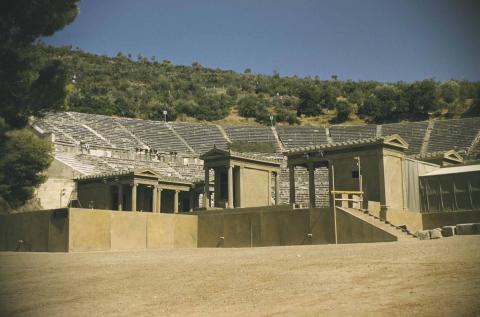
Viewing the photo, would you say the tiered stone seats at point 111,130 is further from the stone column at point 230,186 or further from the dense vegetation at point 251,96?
the stone column at point 230,186

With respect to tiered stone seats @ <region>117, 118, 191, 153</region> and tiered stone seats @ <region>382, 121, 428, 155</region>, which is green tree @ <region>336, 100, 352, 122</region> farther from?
tiered stone seats @ <region>117, 118, 191, 153</region>

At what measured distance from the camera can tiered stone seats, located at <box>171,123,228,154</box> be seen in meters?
71.1

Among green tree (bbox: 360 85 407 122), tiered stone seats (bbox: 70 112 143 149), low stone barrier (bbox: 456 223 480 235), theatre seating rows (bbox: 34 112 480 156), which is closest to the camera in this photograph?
low stone barrier (bbox: 456 223 480 235)

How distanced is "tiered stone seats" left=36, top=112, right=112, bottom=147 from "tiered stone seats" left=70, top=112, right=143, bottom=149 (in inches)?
50.8

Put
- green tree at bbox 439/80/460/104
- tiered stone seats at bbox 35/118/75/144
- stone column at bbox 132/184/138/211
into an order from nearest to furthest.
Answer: stone column at bbox 132/184/138/211
tiered stone seats at bbox 35/118/75/144
green tree at bbox 439/80/460/104

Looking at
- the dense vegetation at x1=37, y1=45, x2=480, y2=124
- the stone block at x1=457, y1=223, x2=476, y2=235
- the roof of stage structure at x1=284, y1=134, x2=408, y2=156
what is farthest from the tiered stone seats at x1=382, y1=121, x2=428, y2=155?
the stone block at x1=457, y1=223, x2=476, y2=235

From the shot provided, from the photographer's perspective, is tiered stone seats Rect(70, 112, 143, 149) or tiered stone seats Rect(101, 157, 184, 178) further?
tiered stone seats Rect(70, 112, 143, 149)

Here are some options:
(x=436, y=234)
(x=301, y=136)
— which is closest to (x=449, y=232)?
(x=436, y=234)

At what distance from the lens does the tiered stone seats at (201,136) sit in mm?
71125

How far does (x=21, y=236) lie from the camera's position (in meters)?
30.6

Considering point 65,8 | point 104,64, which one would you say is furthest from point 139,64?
point 65,8

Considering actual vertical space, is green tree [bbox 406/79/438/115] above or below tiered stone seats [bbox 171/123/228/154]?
above

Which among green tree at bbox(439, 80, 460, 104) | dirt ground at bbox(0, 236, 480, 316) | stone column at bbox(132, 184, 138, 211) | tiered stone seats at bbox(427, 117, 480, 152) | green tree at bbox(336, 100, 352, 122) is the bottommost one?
dirt ground at bbox(0, 236, 480, 316)

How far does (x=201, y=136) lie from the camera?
74.3 meters
